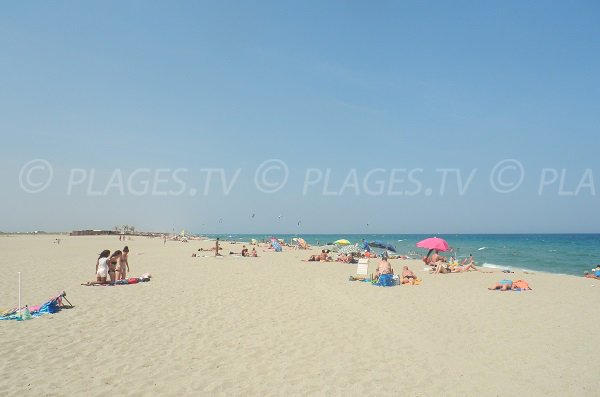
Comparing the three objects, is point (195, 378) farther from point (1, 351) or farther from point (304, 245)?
point (304, 245)

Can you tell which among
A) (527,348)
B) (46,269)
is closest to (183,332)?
(527,348)

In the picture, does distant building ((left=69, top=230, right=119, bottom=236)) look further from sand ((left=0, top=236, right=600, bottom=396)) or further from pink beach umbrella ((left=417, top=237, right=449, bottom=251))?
sand ((left=0, top=236, right=600, bottom=396))

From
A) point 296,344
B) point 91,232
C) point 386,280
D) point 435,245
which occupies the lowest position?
point 91,232

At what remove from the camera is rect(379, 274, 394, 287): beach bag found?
46.4 ft

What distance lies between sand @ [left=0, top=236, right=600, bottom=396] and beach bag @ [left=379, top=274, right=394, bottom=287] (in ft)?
5.28

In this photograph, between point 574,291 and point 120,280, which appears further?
point 574,291

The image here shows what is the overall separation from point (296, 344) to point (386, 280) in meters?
7.94

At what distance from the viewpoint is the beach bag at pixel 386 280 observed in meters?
14.2

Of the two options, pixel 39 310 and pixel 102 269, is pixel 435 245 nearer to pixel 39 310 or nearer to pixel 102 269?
pixel 102 269

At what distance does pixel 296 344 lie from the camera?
6.93 m

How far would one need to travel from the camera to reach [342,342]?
7.11m

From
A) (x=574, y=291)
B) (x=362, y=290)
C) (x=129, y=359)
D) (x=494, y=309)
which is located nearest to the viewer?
(x=129, y=359)

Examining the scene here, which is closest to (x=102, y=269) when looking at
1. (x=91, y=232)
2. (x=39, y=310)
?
(x=39, y=310)

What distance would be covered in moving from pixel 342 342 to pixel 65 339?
4.86 metres
